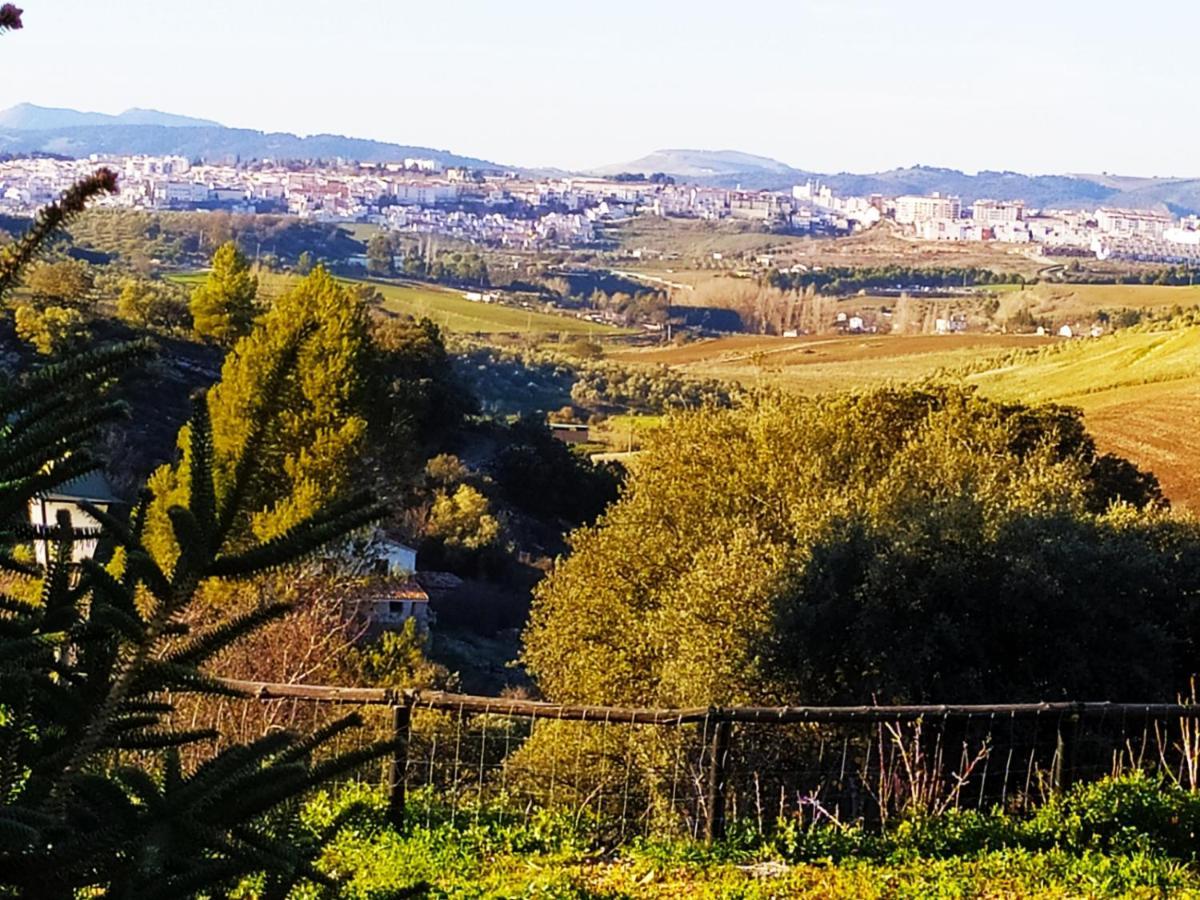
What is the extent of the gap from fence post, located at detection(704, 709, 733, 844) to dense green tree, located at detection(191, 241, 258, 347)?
98.1 feet

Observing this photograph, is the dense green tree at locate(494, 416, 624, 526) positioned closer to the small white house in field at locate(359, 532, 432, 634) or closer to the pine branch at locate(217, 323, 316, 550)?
the small white house in field at locate(359, 532, 432, 634)

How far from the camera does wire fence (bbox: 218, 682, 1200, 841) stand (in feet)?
23.3

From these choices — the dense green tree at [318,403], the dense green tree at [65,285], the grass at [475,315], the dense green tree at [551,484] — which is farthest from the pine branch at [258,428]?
the grass at [475,315]

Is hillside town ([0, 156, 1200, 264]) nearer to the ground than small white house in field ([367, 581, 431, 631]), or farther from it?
farther from it

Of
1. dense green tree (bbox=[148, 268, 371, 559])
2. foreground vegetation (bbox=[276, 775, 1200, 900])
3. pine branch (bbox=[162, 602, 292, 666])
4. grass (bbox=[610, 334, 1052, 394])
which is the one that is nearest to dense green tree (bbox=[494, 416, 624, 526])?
dense green tree (bbox=[148, 268, 371, 559])

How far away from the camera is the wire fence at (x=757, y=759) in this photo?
710 cm

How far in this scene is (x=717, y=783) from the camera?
6.96 m

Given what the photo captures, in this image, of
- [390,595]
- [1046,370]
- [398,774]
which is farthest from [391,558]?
[1046,370]

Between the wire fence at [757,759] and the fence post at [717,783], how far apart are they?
1cm

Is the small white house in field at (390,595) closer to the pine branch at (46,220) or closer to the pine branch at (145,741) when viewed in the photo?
the pine branch at (145,741)

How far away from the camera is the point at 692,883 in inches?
251

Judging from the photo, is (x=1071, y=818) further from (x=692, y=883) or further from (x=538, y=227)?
(x=538, y=227)

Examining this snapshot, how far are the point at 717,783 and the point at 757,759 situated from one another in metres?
2.82

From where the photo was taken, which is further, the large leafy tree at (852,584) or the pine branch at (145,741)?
the large leafy tree at (852,584)
